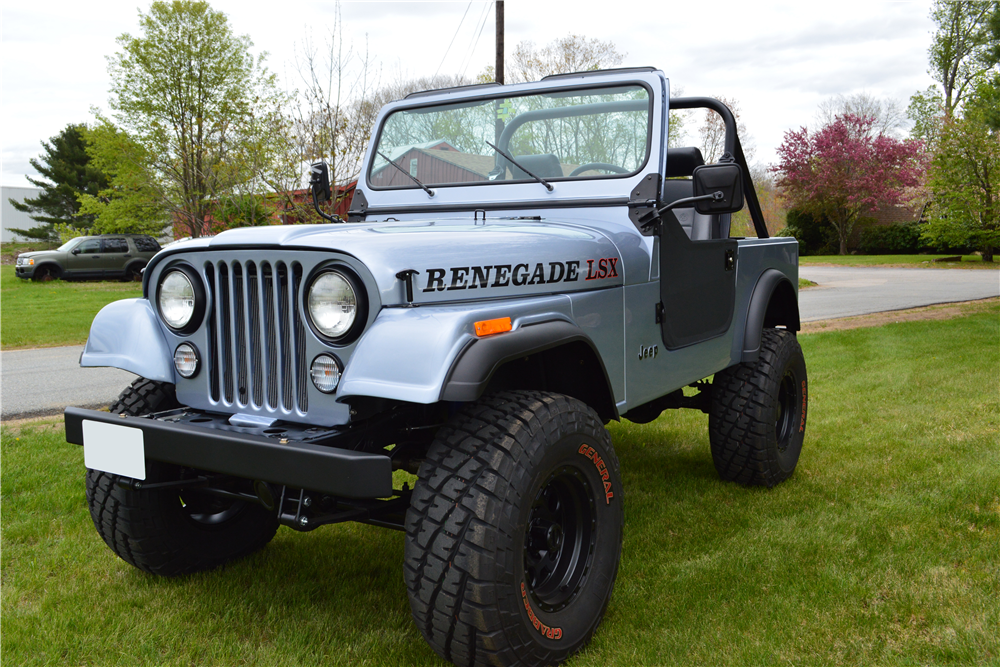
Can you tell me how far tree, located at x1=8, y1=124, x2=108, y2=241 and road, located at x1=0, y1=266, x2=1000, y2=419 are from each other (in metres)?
31.8

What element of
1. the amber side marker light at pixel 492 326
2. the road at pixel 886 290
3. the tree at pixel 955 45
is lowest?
the road at pixel 886 290

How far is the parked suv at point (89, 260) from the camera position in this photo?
22266mm

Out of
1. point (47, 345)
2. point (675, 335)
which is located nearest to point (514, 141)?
point (675, 335)

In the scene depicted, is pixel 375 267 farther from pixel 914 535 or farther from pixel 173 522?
pixel 914 535

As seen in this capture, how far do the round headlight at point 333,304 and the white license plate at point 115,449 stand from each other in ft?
2.19

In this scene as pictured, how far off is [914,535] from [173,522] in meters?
3.16

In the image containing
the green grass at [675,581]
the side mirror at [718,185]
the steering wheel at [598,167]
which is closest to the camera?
the green grass at [675,581]

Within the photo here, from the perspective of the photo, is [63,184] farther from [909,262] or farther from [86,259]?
[909,262]

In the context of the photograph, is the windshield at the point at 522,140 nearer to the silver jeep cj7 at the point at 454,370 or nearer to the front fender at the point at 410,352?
the silver jeep cj7 at the point at 454,370

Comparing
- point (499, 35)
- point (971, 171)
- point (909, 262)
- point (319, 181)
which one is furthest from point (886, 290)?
point (319, 181)

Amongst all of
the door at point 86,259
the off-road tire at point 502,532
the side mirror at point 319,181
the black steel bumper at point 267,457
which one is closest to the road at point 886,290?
the side mirror at point 319,181

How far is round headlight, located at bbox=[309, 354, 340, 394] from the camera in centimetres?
228

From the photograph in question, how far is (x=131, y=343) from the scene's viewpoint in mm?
2705

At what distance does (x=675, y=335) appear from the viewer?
3393mm
